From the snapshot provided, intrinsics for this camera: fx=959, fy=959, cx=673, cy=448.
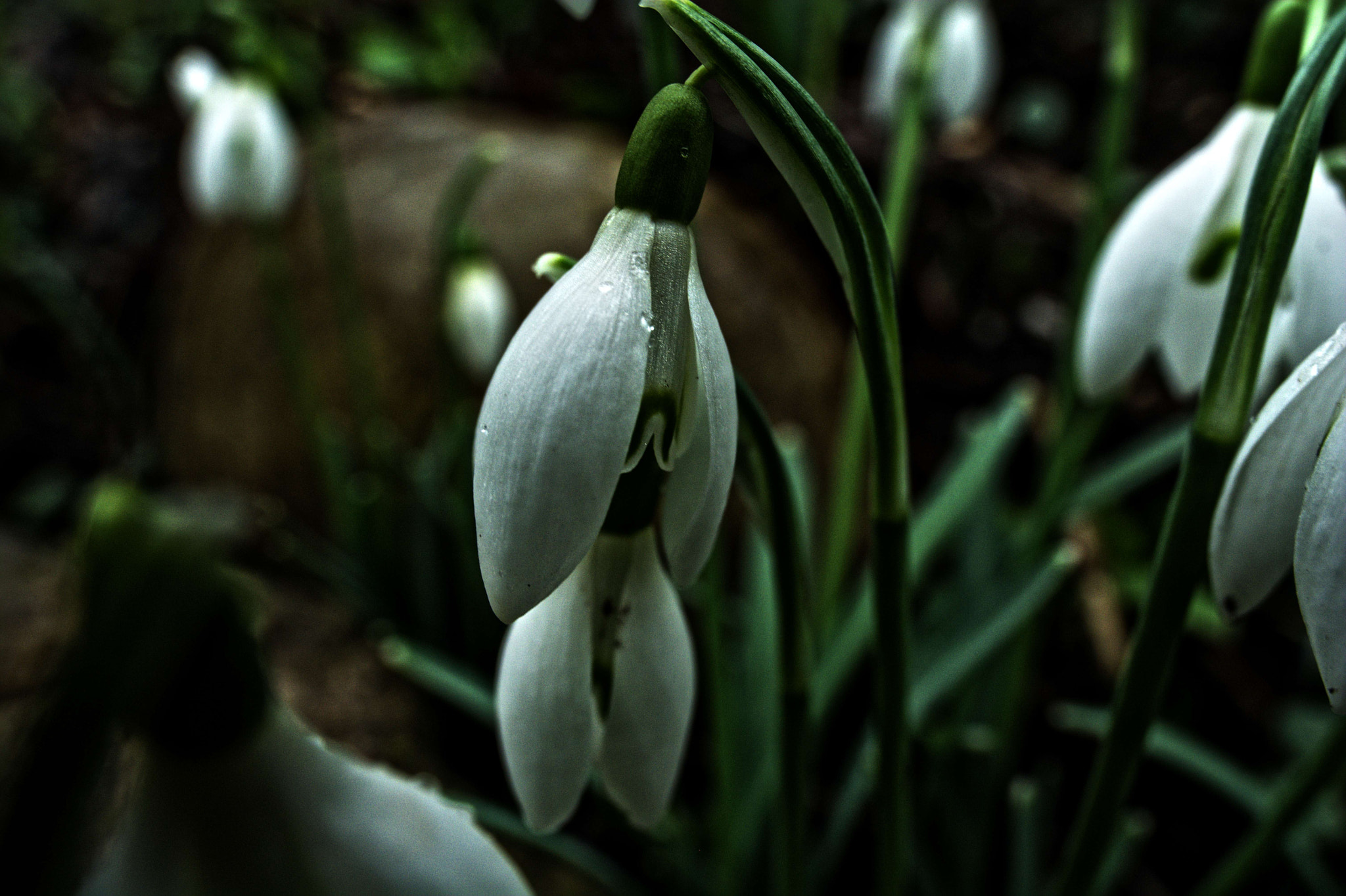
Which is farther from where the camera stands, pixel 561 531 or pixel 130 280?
pixel 130 280

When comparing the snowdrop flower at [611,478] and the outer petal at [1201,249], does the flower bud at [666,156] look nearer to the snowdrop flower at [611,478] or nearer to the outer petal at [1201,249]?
the snowdrop flower at [611,478]

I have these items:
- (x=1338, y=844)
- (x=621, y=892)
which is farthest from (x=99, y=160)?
(x=1338, y=844)

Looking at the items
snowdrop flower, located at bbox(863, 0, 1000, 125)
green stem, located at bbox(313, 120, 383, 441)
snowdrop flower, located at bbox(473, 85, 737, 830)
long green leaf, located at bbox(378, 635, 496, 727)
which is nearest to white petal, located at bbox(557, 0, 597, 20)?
snowdrop flower, located at bbox(473, 85, 737, 830)

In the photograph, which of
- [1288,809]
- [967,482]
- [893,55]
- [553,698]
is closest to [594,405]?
[553,698]

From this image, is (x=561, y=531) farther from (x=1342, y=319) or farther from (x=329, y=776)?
(x=1342, y=319)

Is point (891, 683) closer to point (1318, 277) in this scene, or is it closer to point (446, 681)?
point (1318, 277)

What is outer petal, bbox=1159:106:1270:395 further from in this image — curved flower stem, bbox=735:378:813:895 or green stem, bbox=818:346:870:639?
green stem, bbox=818:346:870:639

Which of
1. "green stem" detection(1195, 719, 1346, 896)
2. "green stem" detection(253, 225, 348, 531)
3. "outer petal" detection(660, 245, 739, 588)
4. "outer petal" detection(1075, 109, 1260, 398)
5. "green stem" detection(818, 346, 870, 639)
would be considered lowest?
"green stem" detection(253, 225, 348, 531)
